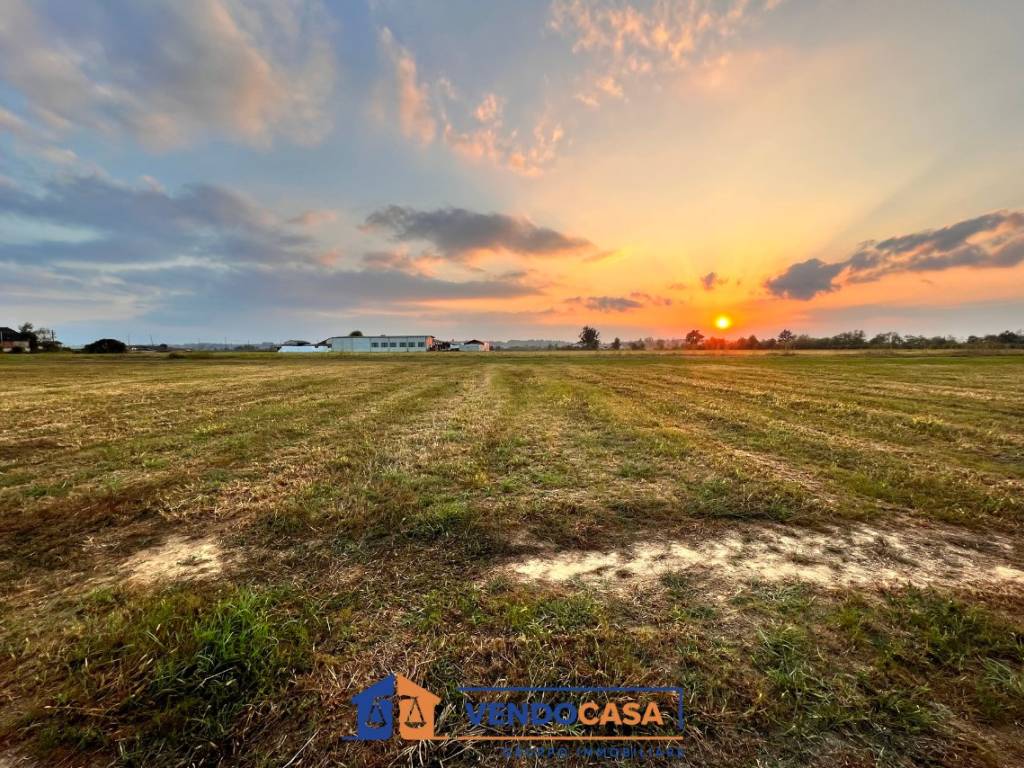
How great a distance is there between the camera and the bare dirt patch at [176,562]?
14.2ft

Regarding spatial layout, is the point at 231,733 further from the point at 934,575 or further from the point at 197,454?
the point at 197,454

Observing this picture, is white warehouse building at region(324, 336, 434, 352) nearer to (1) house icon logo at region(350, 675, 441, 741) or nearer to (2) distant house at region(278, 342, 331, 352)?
(2) distant house at region(278, 342, 331, 352)

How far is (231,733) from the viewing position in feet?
8.28

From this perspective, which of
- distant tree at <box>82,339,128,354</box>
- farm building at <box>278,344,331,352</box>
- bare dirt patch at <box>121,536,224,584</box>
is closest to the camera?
bare dirt patch at <box>121,536,224,584</box>

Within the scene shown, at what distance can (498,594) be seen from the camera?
4.00 m

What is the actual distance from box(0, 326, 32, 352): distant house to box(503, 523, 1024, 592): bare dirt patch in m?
142

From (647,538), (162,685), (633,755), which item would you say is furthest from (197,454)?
(633,755)

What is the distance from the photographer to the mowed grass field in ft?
8.46

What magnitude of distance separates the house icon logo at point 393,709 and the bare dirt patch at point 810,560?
168 cm

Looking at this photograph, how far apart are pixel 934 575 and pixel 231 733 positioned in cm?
670

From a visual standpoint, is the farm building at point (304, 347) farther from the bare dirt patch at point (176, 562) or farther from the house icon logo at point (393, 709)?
the house icon logo at point (393, 709)

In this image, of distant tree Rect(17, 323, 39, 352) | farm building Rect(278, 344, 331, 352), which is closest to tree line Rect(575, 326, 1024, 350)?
farm building Rect(278, 344, 331, 352)

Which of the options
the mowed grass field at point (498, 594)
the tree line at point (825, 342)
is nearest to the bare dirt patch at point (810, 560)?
the mowed grass field at point (498, 594)

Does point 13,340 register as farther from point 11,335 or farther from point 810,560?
point 810,560
